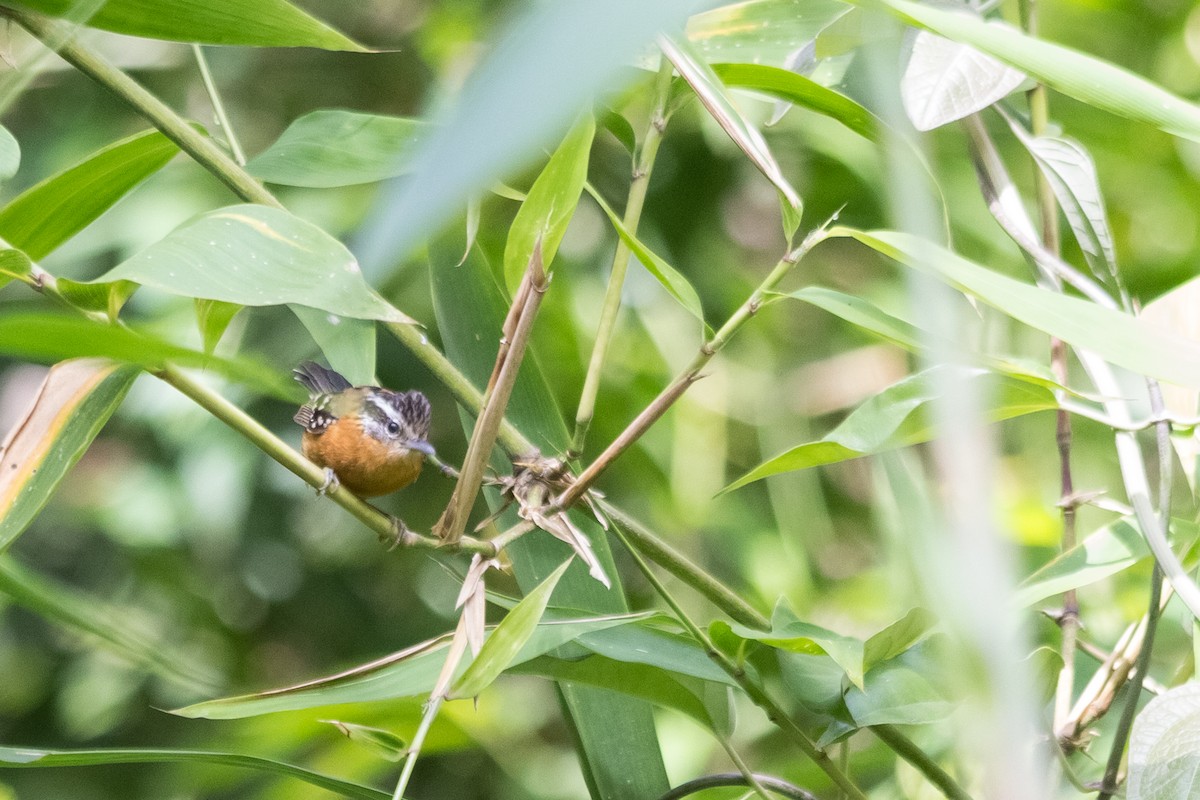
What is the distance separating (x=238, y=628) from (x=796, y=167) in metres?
1.43

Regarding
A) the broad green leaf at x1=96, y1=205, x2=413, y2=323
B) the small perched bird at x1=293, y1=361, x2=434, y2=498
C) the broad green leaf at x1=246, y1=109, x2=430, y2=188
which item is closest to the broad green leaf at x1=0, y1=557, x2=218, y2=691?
the broad green leaf at x1=96, y1=205, x2=413, y2=323

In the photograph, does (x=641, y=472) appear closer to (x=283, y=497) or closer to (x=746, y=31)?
(x=283, y=497)

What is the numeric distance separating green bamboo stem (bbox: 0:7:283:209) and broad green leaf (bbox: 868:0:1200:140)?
1.66 feet

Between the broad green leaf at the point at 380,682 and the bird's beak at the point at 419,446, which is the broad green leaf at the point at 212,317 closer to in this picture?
the broad green leaf at the point at 380,682

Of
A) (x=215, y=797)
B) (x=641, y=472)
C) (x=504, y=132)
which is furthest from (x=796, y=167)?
(x=504, y=132)

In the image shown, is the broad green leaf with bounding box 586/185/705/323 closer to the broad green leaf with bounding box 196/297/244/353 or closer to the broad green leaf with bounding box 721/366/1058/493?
the broad green leaf with bounding box 721/366/1058/493

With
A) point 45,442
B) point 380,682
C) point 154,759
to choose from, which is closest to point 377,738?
point 380,682

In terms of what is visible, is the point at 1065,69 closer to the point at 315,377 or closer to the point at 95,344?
the point at 95,344

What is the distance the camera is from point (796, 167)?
6.85ft

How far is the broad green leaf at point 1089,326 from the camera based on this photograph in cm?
41

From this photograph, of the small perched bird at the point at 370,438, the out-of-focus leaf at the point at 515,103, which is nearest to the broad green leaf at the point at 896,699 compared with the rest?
the out-of-focus leaf at the point at 515,103

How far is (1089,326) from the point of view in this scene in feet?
1.54

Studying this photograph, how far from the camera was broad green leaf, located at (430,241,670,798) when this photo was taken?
3.15 feet

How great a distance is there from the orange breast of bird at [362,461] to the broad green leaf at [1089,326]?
1100mm
